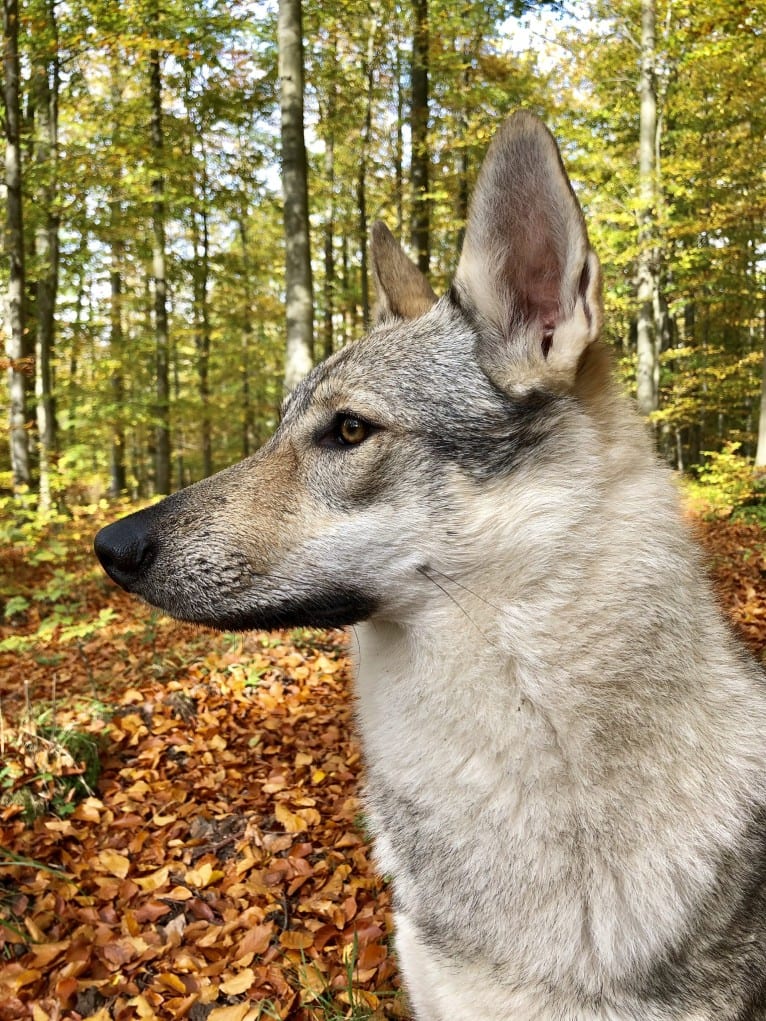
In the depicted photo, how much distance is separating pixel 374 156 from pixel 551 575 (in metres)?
19.2

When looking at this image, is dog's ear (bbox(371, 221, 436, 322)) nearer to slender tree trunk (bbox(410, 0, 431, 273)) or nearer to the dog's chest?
the dog's chest

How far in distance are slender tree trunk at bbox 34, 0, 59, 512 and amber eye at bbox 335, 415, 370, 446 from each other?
32.2ft

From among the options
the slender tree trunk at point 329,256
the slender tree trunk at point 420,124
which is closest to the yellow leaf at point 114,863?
the slender tree trunk at point 420,124

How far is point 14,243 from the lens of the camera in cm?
985

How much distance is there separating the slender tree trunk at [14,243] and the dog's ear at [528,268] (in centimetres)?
903

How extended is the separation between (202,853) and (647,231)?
1239 centimetres

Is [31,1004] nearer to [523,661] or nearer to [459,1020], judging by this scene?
[459,1020]

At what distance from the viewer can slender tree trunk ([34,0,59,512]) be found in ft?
36.9

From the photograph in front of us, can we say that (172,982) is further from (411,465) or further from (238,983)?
(411,465)

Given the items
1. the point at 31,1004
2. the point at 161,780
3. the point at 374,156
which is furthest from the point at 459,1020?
the point at 374,156

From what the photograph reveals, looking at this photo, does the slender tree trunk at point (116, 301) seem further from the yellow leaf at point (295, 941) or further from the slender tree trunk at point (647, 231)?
the yellow leaf at point (295, 941)

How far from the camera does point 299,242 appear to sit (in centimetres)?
746

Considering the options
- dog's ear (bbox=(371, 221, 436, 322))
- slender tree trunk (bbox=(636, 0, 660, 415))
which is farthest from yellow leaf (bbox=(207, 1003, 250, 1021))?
slender tree trunk (bbox=(636, 0, 660, 415))

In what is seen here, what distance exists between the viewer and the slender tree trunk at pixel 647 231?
1182 cm
